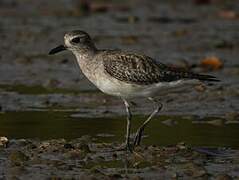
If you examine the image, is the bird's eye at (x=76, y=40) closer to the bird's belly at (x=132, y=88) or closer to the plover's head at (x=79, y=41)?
the plover's head at (x=79, y=41)

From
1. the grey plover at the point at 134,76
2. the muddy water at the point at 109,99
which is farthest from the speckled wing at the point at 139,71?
the muddy water at the point at 109,99

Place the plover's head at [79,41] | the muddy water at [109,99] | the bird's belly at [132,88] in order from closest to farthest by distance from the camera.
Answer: the muddy water at [109,99] < the bird's belly at [132,88] < the plover's head at [79,41]

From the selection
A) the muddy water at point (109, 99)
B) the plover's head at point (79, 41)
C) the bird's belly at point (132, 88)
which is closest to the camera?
the muddy water at point (109, 99)

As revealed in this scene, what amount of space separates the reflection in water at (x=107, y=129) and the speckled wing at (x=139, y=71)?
752 millimetres

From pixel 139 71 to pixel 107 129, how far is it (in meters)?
1.22

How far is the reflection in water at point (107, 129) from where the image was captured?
10.8 metres

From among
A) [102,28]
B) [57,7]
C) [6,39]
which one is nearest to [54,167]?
[6,39]

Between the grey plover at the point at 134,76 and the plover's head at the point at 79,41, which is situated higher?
the plover's head at the point at 79,41

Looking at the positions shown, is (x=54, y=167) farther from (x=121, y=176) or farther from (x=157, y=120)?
(x=157, y=120)

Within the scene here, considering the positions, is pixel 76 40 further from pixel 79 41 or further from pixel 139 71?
pixel 139 71

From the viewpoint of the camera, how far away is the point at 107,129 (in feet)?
37.4

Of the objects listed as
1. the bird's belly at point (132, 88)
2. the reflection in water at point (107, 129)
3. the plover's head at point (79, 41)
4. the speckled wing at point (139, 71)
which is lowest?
the reflection in water at point (107, 129)

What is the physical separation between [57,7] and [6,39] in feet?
13.8

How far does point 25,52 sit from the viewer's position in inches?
674
